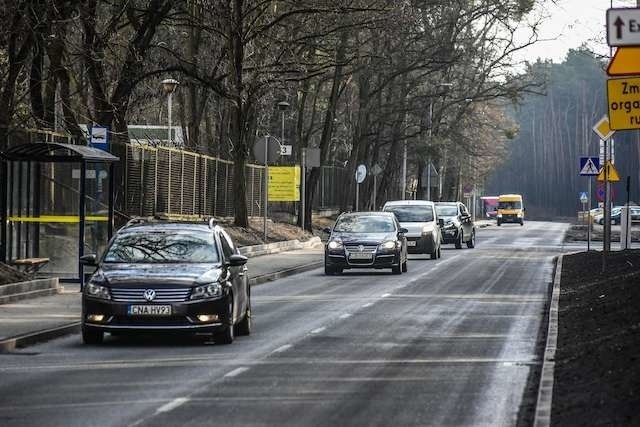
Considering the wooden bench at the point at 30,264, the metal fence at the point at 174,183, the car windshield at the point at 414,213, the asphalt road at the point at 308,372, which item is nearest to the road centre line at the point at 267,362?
the asphalt road at the point at 308,372

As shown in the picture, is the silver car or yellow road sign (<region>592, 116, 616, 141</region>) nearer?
yellow road sign (<region>592, 116, 616, 141</region>)

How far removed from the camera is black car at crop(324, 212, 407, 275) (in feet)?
116

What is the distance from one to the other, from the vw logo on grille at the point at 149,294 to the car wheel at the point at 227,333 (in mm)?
936

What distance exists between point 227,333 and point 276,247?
30.0m

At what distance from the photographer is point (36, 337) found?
59.3ft

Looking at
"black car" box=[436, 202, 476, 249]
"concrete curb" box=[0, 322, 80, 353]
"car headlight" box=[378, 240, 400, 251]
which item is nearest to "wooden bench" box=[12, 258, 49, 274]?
"concrete curb" box=[0, 322, 80, 353]

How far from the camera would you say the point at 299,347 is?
57.0 feet

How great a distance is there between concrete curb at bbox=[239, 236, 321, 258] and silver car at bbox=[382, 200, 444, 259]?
13.0 ft

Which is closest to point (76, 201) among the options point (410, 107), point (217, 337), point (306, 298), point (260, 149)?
point (306, 298)

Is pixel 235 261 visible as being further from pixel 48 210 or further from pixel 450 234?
pixel 450 234

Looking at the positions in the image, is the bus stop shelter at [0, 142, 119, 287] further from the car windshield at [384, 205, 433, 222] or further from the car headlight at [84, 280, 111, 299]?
the car windshield at [384, 205, 433, 222]

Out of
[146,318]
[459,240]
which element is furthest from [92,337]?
[459,240]

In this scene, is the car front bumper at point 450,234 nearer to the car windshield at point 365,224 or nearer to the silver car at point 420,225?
the silver car at point 420,225

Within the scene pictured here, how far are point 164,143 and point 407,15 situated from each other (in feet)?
28.3
